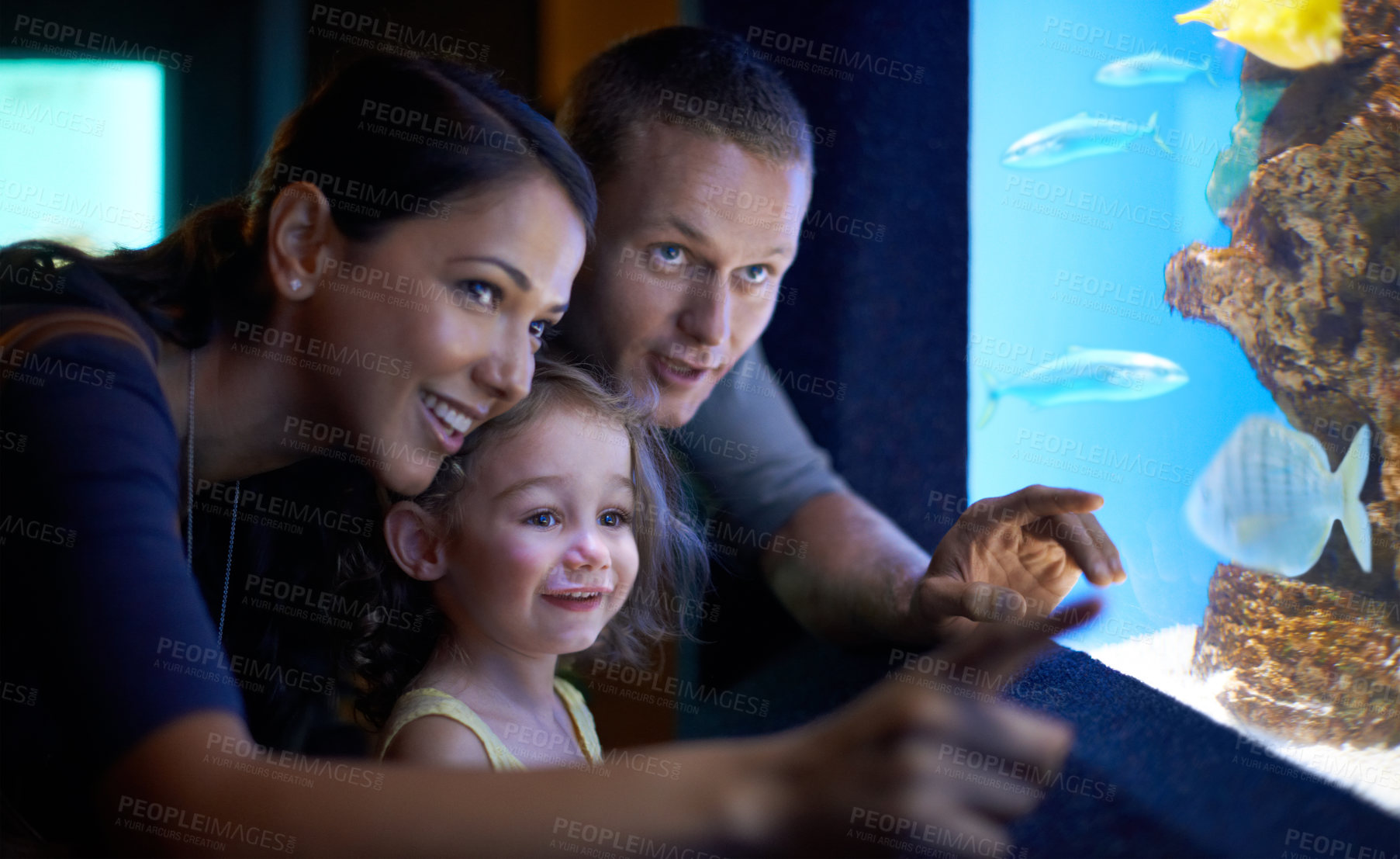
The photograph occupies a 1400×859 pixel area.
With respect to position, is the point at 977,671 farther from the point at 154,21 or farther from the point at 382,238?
the point at 154,21

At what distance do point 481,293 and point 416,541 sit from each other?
0.76 ft

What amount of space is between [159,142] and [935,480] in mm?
1071

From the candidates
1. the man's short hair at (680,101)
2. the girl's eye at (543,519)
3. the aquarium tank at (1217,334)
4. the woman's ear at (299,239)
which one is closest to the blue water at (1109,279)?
the aquarium tank at (1217,334)

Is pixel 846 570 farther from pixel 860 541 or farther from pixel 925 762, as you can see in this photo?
pixel 925 762

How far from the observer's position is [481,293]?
84 cm

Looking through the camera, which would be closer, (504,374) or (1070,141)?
(504,374)

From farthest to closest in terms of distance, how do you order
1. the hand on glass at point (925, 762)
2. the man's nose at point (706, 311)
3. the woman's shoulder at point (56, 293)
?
the man's nose at point (706, 311), the woman's shoulder at point (56, 293), the hand on glass at point (925, 762)

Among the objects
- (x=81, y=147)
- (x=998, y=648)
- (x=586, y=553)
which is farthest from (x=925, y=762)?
(x=81, y=147)

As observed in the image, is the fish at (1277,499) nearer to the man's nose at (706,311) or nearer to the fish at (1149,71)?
the fish at (1149,71)

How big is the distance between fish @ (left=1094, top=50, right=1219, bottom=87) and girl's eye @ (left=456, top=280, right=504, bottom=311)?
36.3 inches

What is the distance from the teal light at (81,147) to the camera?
1030 millimetres

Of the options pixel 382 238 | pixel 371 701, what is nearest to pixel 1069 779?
pixel 371 701

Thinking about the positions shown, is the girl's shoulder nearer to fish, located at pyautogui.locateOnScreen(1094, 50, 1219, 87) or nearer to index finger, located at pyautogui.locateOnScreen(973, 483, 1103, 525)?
index finger, located at pyautogui.locateOnScreen(973, 483, 1103, 525)

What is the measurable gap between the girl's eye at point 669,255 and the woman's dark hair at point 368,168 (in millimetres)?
136
